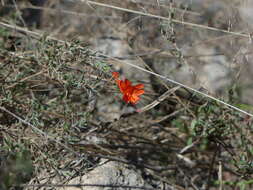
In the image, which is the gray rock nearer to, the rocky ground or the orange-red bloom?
the rocky ground

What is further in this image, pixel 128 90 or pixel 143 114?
pixel 143 114

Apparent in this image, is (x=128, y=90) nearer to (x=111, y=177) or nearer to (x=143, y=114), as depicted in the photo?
(x=111, y=177)

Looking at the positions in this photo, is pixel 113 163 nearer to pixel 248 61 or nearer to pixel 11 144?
pixel 11 144

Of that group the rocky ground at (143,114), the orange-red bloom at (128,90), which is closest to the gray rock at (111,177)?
the rocky ground at (143,114)

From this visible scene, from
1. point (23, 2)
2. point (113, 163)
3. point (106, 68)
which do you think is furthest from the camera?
point (23, 2)

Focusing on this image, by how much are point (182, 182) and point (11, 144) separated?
1144mm

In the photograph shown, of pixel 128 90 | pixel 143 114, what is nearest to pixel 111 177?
pixel 128 90

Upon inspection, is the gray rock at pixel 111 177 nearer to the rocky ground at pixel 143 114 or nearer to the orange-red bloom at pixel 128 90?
the rocky ground at pixel 143 114

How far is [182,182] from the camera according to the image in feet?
8.14

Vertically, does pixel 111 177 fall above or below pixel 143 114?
below

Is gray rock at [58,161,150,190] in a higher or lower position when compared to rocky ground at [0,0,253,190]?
lower

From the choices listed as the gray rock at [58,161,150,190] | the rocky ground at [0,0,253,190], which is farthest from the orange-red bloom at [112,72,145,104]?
the gray rock at [58,161,150,190]

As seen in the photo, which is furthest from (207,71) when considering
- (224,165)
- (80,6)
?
(80,6)

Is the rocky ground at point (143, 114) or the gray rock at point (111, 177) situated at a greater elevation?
the rocky ground at point (143, 114)
